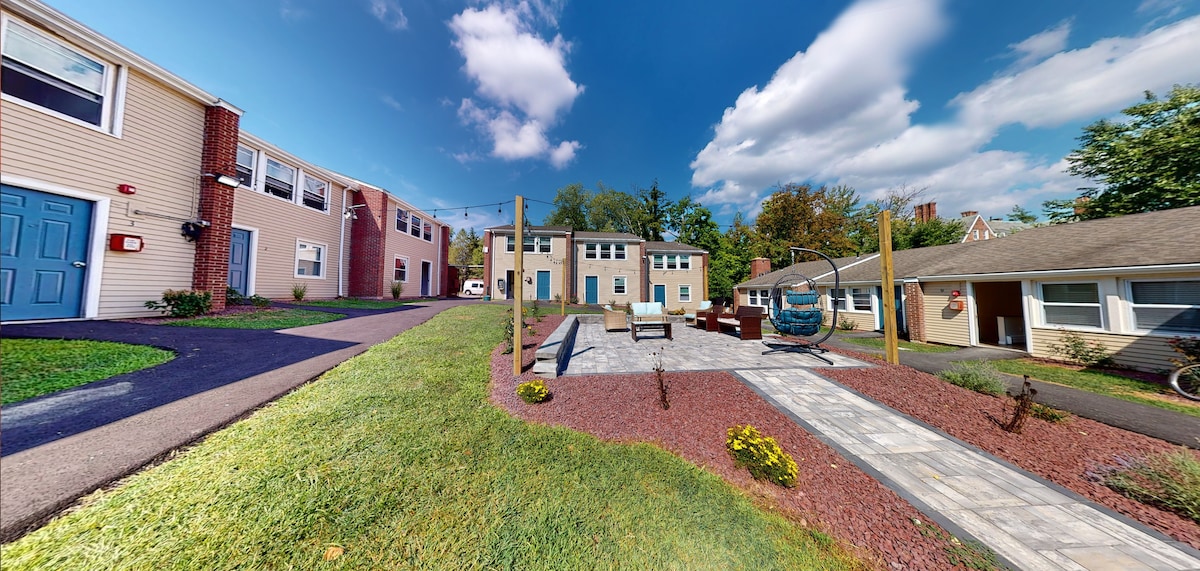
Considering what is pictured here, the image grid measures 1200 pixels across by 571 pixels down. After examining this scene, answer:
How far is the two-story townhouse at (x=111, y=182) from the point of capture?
2.93 metres

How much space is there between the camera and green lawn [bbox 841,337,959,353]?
394 inches

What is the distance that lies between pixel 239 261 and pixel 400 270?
7.33 metres

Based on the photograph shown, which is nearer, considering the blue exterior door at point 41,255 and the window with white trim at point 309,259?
the blue exterior door at point 41,255

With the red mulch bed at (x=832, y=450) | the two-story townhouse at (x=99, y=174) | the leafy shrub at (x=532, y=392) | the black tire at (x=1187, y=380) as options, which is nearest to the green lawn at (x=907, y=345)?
the black tire at (x=1187, y=380)

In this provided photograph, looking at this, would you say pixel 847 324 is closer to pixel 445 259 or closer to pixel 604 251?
pixel 604 251

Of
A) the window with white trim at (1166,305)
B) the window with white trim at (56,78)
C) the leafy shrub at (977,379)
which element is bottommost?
the leafy shrub at (977,379)

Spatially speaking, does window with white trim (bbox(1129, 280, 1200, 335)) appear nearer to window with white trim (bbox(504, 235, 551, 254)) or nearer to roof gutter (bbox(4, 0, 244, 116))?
roof gutter (bbox(4, 0, 244, 116))

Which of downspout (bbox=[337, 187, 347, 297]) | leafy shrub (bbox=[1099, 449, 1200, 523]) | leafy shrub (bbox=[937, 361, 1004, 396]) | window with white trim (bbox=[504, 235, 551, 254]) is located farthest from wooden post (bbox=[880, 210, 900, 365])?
downspout (bbox=[337, 187, 347, 297])

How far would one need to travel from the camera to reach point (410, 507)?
240cm

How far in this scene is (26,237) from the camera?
2895mm

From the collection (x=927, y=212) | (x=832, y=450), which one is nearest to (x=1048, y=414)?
(x=832, y=450)

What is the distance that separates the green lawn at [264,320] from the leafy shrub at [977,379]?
13590 millimetres

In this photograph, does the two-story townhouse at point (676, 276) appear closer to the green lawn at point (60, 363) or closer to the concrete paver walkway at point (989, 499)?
the concrete paver walkway at point (989, 499)

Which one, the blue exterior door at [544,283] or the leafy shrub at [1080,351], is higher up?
the blue exterior door at [544,283]
